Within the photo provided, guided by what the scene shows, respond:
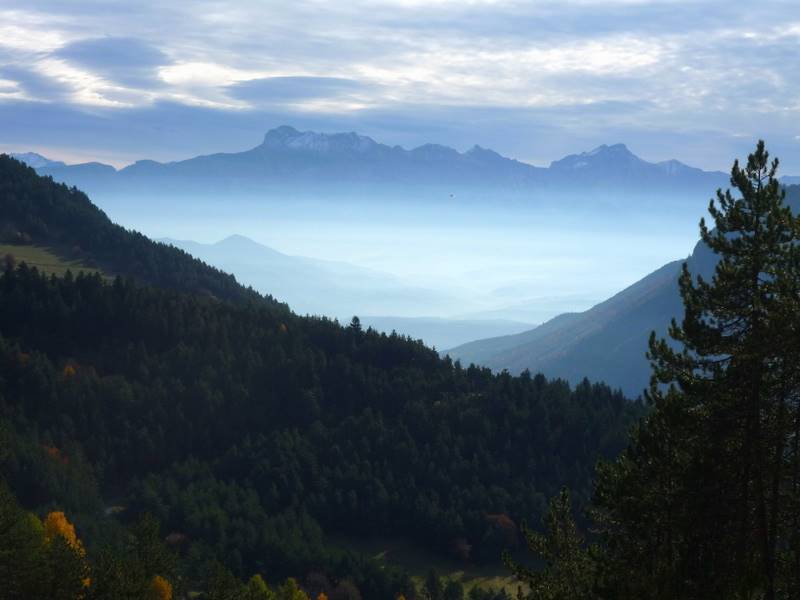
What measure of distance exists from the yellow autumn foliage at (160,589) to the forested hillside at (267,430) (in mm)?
35293

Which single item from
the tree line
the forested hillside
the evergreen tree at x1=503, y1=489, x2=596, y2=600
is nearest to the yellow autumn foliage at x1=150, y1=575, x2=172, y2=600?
the forested hillside

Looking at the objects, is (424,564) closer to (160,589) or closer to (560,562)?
(160,589)

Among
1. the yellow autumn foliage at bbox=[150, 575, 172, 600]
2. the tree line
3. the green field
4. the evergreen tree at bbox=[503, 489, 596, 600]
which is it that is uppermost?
the tree line

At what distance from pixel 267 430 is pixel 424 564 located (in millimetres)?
48216

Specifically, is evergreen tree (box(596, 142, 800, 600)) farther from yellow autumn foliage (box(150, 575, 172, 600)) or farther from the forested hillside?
the forested hillside

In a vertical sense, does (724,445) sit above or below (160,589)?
above

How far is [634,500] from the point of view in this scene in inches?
1257

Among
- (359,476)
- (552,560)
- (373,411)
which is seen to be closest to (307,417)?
(373,411)

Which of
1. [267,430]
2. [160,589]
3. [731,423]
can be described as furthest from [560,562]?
[267,430]

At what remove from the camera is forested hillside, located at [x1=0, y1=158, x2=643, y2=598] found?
410 ft

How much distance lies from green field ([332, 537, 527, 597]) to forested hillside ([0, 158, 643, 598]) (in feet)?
7.38

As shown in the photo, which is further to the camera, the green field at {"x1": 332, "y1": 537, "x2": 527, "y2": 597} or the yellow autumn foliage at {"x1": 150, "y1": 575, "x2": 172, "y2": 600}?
the green field at {"x1": 332, "y1": 537, "x2": 527, "y2": 597}

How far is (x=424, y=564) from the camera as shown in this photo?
131000mm

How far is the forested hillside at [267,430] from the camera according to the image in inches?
4924
